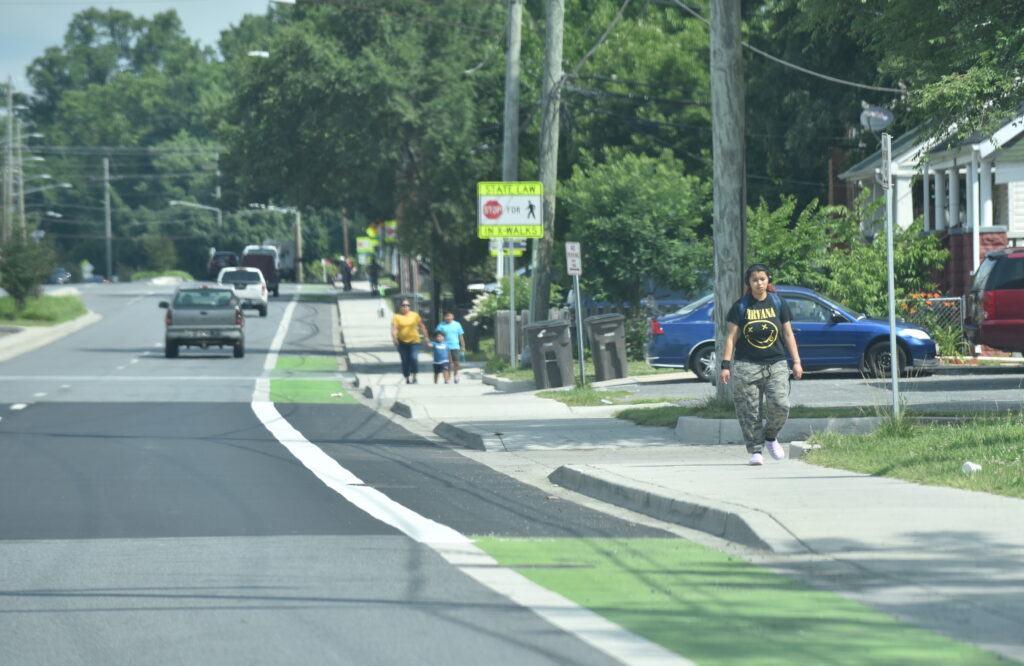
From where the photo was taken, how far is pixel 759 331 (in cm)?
1421

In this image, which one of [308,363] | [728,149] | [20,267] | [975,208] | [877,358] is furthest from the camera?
[20,267]

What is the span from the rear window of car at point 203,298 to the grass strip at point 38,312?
1619cm

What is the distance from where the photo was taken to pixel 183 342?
40.7 meters

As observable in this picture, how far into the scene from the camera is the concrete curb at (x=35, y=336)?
43.9 m

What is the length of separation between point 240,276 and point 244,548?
51394mm

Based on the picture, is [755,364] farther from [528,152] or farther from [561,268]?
→ [528,152]

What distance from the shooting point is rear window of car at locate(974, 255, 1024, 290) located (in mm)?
24562

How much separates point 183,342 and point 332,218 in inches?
3621

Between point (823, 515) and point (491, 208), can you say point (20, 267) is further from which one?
point (823, 515)

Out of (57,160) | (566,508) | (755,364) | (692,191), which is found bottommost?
(566,508)

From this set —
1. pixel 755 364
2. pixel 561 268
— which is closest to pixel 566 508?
pixel 755 364

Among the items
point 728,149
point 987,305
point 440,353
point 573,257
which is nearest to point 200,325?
point 440,353

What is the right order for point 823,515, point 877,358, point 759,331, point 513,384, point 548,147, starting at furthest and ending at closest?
1. point 548,147
2. point 513,384
3. point 877,358
4. point 759,331
5. point 823,515

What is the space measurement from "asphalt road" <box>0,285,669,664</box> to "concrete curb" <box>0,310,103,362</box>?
22.3 m
